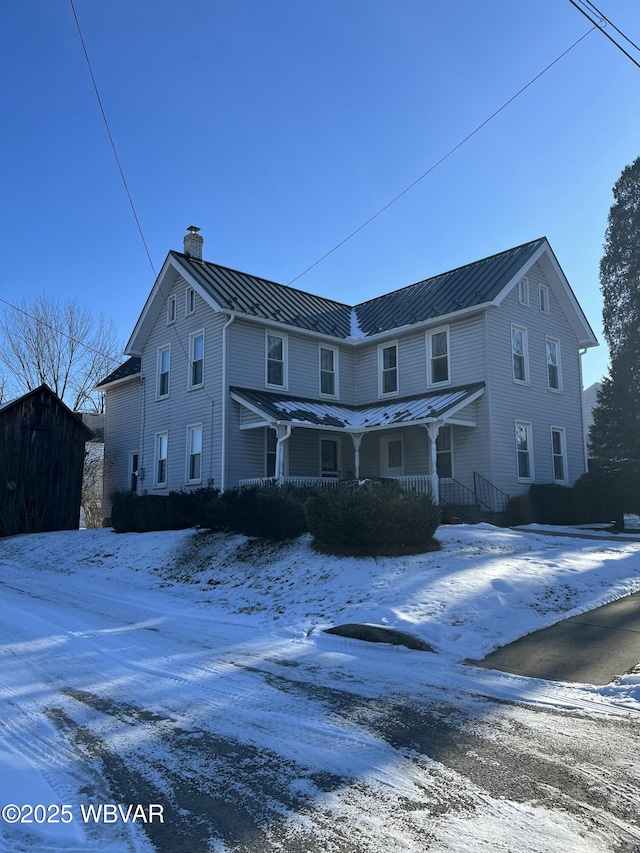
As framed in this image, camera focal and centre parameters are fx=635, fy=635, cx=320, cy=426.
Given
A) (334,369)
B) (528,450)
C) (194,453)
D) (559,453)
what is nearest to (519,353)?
(528,450)

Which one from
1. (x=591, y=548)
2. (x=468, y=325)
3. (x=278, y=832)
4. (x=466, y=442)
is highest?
(x=468, y=325)

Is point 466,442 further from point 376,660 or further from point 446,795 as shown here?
point 446,795

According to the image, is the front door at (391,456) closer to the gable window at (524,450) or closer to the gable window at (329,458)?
the gable window at (329,458)

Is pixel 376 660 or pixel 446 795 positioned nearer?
pixel 446 795

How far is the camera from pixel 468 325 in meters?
19.2

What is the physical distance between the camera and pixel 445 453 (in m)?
19.3

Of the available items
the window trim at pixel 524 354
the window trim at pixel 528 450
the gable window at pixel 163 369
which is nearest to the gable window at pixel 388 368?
the window trim at pixel 524 354

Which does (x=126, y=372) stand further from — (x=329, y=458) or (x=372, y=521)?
(x=372, y=521)

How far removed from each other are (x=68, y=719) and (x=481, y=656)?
4.19 meters

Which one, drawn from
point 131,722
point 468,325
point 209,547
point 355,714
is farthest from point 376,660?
point 468,325

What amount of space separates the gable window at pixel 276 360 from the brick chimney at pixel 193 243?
14.9 ft

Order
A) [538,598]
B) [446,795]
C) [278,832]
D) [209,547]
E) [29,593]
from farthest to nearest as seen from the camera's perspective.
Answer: [209,547] → [29,593] → [538,598] → [446,795] → [278,832]

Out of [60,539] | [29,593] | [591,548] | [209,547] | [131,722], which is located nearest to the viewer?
[131,722]

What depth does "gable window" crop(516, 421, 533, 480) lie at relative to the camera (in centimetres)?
1942
